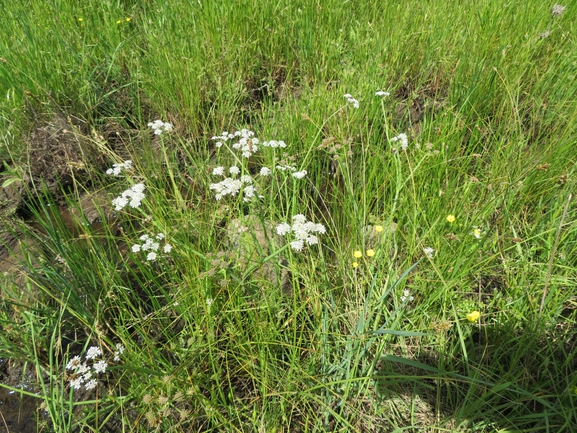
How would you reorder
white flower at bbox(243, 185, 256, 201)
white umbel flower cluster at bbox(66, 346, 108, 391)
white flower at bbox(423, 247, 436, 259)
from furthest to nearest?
white flower at bbox(423, 247, 436, 259)
white flower at bbox(243, 185, 256, 201)
white umbel flower cluster at bbox(66, 346, 108, 391)

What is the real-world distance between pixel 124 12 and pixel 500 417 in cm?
368

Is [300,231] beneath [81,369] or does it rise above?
above

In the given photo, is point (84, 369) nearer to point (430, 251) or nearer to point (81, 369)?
point (81, 369)

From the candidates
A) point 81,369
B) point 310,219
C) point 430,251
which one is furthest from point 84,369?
point 430,251

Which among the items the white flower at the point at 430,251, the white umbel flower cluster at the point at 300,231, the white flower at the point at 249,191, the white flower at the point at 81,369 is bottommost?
the white flower at the point at 81,369

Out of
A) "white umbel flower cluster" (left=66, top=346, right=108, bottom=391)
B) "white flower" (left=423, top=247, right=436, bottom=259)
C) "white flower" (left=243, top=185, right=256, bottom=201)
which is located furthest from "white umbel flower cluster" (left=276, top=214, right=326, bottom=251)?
"white umbel flower cluster" (left=66, top=346, right=108, bottom=391)

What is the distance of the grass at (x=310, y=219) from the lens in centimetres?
123

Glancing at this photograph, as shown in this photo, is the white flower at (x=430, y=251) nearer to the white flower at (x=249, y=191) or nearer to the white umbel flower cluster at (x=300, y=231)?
the white umbel flower cluster at (x=300, y=231)

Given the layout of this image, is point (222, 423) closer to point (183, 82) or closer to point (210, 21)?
point (183, 82)

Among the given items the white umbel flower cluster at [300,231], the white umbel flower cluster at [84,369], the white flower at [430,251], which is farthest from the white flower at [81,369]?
the white flower at [430,251]

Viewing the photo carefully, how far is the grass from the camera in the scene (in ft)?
4.04

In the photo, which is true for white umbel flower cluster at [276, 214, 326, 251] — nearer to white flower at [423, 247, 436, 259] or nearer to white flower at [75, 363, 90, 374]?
white flower at [423, 247, 436, 259]

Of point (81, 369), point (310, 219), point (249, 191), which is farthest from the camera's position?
point (310, 219)

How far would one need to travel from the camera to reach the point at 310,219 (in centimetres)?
178
